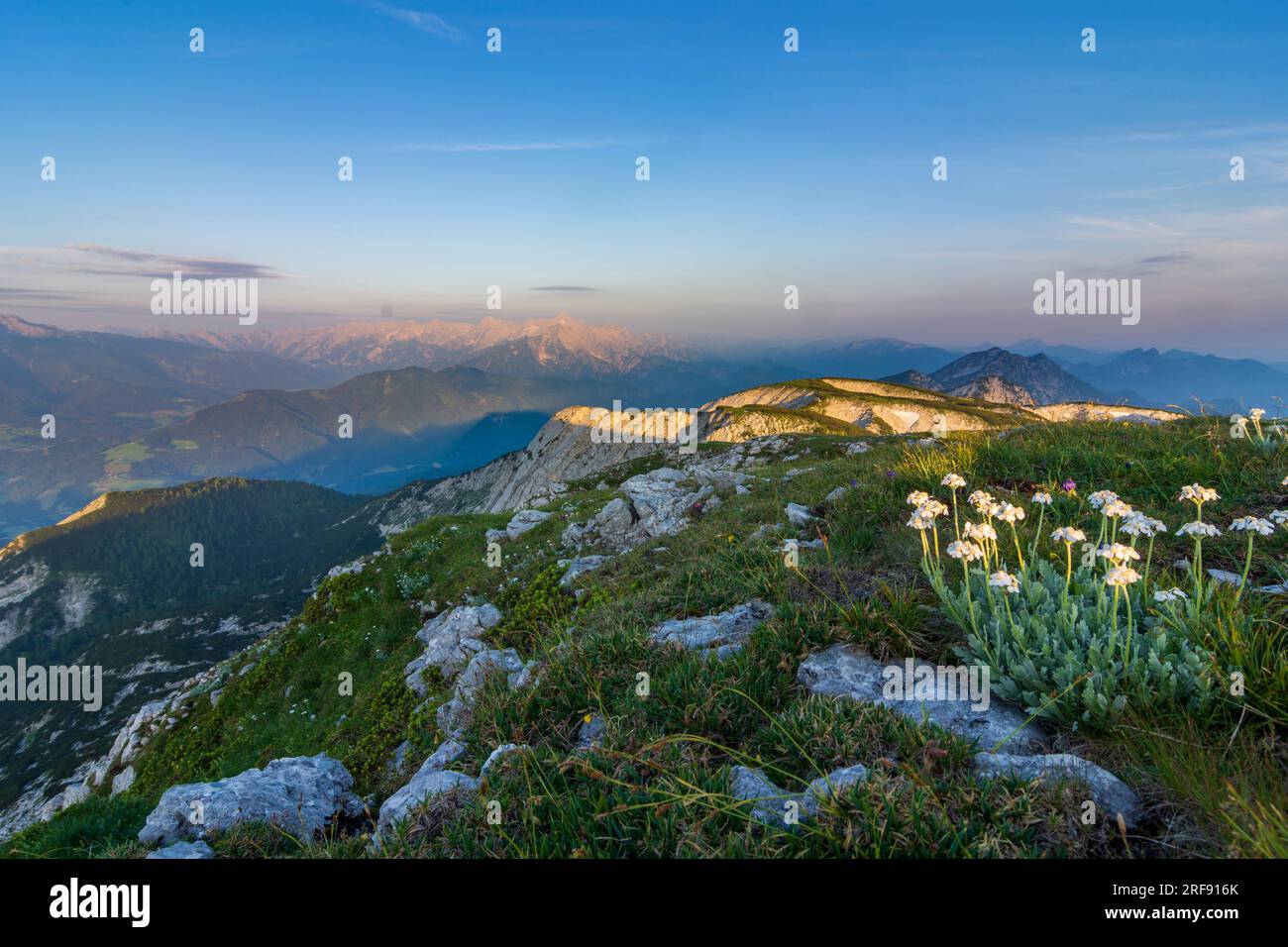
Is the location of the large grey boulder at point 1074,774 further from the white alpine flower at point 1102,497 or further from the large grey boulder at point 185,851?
the large grey boulder at point 185,851

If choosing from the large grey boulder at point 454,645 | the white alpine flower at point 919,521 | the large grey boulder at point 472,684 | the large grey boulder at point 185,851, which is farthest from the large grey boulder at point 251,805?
the white alpine flower at point 919,521

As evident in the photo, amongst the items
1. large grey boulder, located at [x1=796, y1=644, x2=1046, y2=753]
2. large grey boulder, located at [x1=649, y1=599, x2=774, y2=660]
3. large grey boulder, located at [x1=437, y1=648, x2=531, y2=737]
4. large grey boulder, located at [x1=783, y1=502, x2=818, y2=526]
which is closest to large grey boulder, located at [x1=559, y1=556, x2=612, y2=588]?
large grey boulder, located at [x1=437, y1=648, x2=531, y2=737]

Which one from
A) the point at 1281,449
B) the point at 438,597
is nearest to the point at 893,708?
the point at 1281,449

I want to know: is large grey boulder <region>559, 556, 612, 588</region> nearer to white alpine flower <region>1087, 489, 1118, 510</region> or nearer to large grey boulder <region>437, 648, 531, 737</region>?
large grey boulder <region>437, 648, 531, 737</region>
